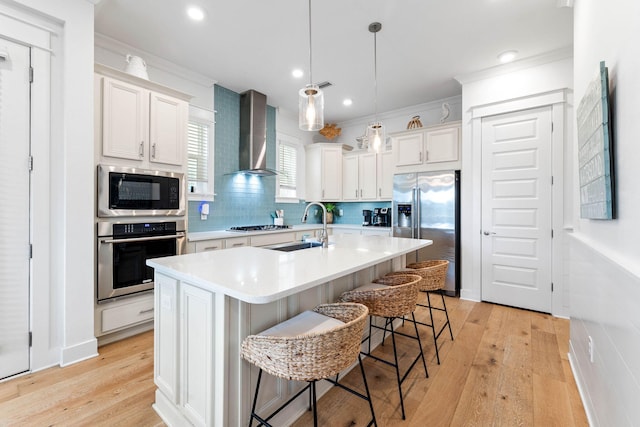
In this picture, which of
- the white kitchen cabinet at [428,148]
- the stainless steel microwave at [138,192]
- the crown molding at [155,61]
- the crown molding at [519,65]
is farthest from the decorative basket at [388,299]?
the crown molding at [155,61]

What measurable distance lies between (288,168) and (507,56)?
135 inches

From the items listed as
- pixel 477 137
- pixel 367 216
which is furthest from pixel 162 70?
pixel 477 137

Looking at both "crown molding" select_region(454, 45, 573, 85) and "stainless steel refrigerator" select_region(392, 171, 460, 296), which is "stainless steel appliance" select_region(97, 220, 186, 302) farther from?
"crown molding" select_region(454, 45, 573, 85)

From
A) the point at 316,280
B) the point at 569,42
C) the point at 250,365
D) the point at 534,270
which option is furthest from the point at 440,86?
the point at 250,365

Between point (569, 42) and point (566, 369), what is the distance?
310 cm

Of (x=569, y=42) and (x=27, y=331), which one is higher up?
(x=569, y=42)

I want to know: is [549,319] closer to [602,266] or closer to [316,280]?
[602,266]

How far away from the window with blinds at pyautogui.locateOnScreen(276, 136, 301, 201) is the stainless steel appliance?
226cm

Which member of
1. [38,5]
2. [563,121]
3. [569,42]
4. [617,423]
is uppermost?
[569,42]

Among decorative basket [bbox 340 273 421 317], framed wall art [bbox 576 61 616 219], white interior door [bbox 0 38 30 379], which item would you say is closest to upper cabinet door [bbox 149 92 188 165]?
white interior door [bbox 0 38 30 379]

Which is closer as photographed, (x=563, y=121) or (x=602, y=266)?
(x=602, y=266)

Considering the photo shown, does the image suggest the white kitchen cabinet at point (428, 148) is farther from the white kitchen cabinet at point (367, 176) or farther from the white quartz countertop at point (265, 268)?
the white quartz countertop at point (265, 268)

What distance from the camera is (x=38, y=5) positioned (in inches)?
79.6

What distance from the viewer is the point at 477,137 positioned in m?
3.61
